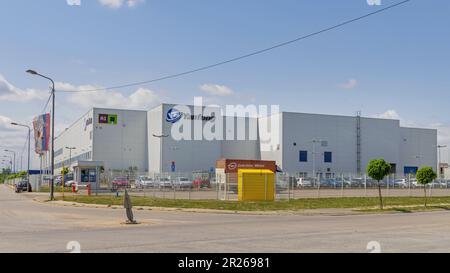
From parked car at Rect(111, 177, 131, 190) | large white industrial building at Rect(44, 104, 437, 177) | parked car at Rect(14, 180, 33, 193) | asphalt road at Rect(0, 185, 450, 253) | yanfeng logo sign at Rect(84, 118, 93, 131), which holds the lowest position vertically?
parked car at Rect(14, 180, 33, 193)

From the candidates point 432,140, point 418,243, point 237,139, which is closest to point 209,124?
point 237,139

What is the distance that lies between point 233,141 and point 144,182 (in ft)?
143

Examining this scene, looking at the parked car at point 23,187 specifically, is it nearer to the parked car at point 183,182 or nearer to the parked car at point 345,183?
the parked car at point 183,182

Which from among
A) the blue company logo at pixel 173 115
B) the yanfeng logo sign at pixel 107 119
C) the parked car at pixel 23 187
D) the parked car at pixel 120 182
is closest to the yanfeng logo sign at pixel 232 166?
the parked car at pixel 120 182

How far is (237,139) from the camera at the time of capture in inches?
3570

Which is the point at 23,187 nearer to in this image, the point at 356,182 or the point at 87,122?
the point at 87,122

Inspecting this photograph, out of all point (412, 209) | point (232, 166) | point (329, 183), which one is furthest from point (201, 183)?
point (412, 209)

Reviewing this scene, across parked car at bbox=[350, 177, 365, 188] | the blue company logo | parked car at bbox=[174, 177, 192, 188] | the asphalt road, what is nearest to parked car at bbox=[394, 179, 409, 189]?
parked car at bbox=[350, 177, 365, 188]

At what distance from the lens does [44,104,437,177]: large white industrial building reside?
83.1 meters

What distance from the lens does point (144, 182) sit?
158 feet

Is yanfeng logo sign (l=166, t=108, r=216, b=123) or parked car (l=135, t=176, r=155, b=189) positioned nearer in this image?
parked car (l=135, t=176, r=155, b=189)

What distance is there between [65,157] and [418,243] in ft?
384

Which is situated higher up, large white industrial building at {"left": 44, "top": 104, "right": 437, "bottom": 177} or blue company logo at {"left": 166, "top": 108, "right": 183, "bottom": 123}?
blue company logo at {"left": 166, "top": 108, "right": 183, "bottom": 123}

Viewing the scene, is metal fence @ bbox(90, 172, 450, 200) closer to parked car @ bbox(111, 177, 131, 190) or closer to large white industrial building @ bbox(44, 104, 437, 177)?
parked car @ bbox(111, 177, 131, 190)
